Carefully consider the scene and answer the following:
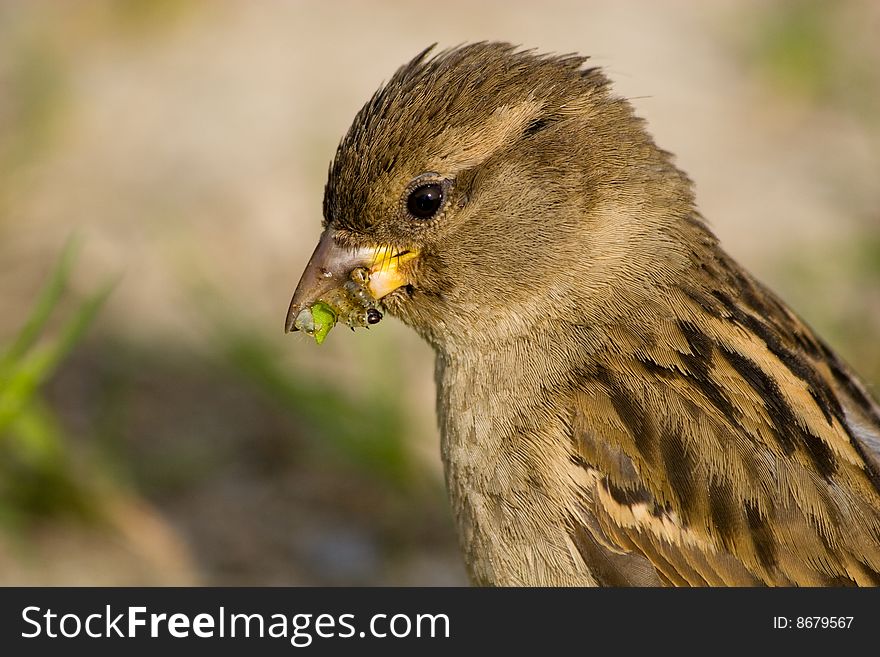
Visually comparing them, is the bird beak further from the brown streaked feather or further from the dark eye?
the brown streaked feather

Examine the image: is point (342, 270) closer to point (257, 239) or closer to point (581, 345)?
point (581, 345)

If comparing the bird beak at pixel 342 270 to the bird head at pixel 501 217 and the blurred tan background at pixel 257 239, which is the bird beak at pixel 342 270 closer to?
the bird head at pixel 501 217

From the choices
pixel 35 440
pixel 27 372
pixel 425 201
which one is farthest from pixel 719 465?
pixel 35 440

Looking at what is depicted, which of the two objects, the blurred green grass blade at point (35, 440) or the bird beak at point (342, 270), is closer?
the bird beak at point (342, 270)

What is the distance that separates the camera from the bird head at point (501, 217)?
368 cm

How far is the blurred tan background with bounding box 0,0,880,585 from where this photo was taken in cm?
501

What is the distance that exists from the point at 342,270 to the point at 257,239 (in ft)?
9.28

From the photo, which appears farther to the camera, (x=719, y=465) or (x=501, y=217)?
(x=501, y=217)

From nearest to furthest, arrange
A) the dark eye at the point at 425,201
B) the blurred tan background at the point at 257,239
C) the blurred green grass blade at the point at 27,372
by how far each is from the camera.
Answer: the dark eye at the point at 425,201, the blurred green grass blade at the point at 27,372, the blurred tan background at the point at 257,239

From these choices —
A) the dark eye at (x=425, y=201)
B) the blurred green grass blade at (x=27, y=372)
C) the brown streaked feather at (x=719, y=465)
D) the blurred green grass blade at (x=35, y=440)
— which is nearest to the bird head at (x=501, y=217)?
the dark eye at (x=425, y=201)

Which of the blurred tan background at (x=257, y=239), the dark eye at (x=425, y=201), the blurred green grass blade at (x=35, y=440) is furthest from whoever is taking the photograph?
the blurred tan background at (x=257, y=239)

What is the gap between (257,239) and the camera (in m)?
6.48

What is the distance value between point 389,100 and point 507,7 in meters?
4.44

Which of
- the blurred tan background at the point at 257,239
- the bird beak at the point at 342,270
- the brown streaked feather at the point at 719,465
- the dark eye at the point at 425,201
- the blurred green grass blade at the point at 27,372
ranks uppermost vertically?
the blurred tan background at the point at 257,239
